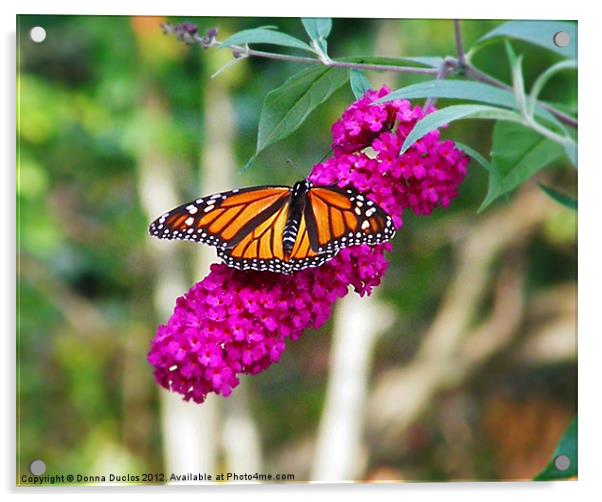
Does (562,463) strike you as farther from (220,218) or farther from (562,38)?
(220,218)

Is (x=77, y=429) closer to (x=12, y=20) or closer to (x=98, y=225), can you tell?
(x=98, y=225)

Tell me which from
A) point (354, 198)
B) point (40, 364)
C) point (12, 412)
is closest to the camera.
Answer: point (354, 198)

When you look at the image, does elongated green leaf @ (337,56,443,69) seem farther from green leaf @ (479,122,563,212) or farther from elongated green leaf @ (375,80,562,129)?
green leaf @ (479,122,563,212)

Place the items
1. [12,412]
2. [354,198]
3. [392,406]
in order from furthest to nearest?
[392,406] < [12,412] < [354,198]

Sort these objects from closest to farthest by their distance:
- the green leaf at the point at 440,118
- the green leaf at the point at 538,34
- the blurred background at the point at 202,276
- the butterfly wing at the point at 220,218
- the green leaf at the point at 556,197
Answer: the green leaf at the point at 440,118 < the butterfly wing at the point at 220,218 < the green leaf at the point at 538,34 < the green leaf at the point at 556,197 < the blurred background at the point at 202,276

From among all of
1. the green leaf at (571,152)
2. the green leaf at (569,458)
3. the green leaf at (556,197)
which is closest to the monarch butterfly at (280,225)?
the green leaf at (571,152)

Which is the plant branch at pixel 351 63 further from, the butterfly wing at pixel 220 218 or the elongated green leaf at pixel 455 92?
the butterfly wing at pixel 220 218
